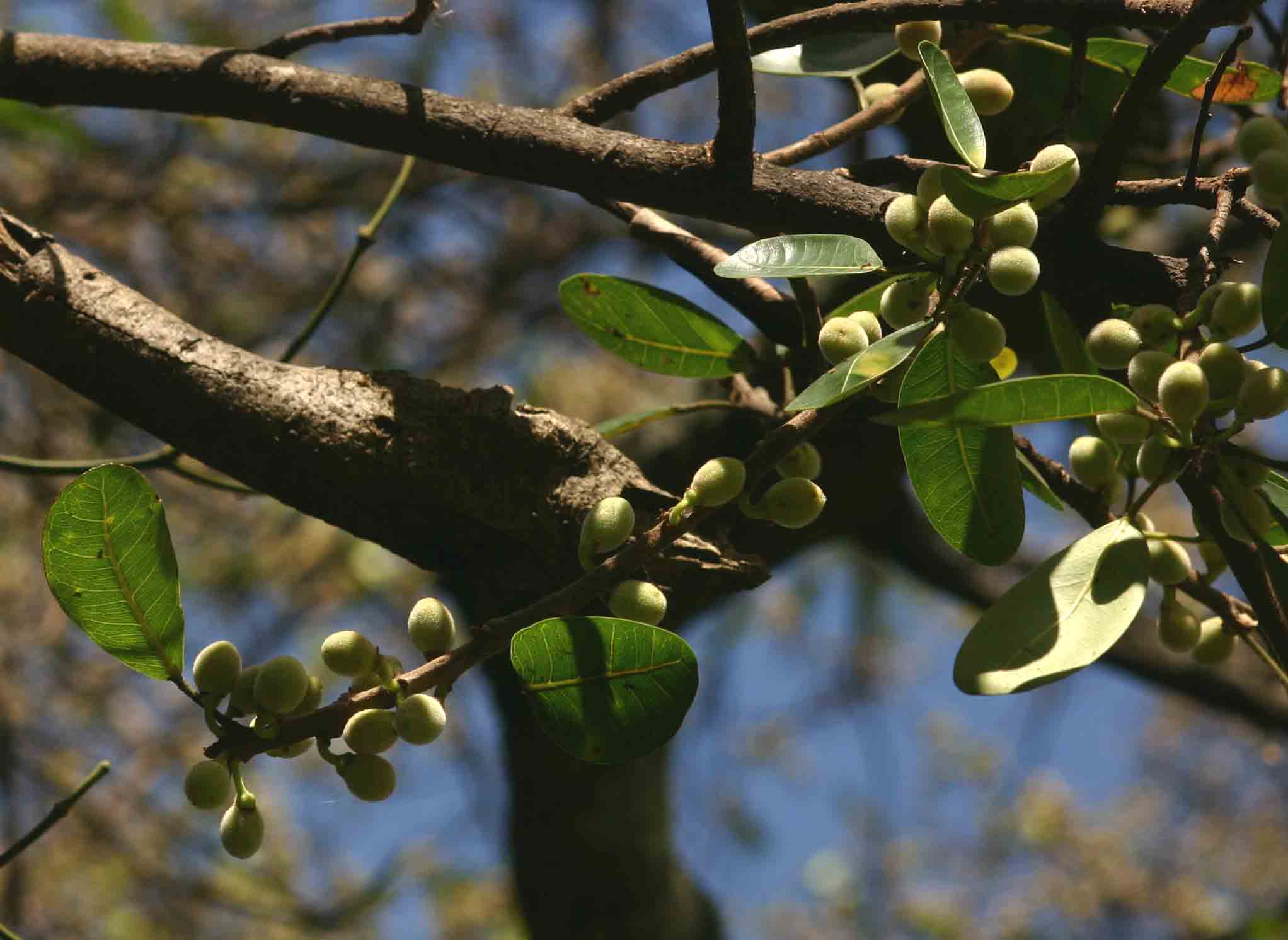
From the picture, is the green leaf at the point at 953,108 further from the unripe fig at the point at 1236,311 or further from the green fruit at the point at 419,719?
the green fruit at the point at 419,719

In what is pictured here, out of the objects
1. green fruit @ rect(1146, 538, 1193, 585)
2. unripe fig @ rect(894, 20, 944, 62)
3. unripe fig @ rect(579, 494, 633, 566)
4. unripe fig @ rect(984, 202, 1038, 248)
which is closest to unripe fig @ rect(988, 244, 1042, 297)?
unripe fig @ rect(984, 202, 1038, 248)

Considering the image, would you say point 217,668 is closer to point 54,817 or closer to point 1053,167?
point 54,817

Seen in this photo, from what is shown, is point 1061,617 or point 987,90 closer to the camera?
point 1061,617

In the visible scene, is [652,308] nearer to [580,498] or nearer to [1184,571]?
[580,498]

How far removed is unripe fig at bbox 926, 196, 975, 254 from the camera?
2.31 feet

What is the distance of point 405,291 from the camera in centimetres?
345

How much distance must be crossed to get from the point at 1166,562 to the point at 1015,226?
0.28m

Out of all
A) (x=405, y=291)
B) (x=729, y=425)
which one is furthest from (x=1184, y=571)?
(x=405, y=291)

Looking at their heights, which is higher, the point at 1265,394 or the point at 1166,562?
the point at 1265,394

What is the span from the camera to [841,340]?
2.50 ft

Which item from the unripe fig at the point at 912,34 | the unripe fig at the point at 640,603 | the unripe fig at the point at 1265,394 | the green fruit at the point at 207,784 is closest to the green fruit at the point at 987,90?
the unripe fig at the point at 912,34

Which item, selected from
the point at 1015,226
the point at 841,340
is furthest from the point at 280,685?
the point at 1015,226

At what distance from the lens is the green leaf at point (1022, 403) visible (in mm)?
624

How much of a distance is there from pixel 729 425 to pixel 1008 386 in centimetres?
115
